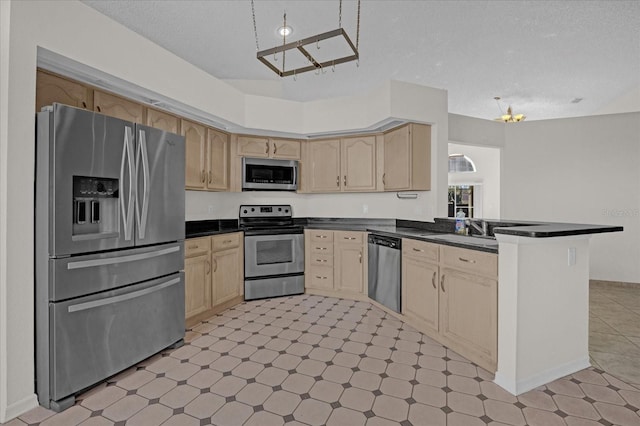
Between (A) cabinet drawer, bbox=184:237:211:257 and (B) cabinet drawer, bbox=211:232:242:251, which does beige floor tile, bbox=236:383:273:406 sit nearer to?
(A) cabinet drawer, bbox=184:237:211:257

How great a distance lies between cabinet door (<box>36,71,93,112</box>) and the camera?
6.93 ft

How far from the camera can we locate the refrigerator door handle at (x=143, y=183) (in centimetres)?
232

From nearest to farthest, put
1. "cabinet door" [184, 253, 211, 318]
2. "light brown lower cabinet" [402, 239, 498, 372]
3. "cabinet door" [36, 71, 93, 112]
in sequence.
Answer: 1. "cabinet door" [36, 71, 93, 112]
2. "light brown lower cabinet" [402, 239, 498, 372]
3. "cabinet door" [184, 253, 211, 318]

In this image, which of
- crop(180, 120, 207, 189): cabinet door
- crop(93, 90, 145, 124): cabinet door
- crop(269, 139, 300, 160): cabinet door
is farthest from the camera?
crop(269, 139, 300, 160): cabinet door

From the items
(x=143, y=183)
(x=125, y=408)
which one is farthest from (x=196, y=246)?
(x=125, y=408)

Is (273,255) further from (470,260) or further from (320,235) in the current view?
(470,260)

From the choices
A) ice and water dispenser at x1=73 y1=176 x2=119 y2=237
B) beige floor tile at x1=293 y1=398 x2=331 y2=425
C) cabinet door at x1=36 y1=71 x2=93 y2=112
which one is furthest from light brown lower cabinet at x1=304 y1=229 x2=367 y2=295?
cabinet door at x1=36 y1=71 x2=93 y2=112

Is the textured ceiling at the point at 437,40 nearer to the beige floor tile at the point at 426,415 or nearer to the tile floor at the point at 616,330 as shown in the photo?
the tile floor at the point at 616,330

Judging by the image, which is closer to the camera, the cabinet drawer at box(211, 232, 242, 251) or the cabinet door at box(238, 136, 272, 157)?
the cabinet drawer at box(211, 232, 242, 251)

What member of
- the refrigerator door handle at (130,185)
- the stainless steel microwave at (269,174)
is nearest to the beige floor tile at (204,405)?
the refrigerator door handle at (130,185)

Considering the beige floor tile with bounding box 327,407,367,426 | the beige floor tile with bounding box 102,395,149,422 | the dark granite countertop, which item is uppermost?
the dark granite countertop

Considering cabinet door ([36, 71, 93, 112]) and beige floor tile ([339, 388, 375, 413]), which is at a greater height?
cabinet door ([36, 71, 93, 112])

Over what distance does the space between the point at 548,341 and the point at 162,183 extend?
9.91ft

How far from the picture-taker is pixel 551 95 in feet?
17.5
